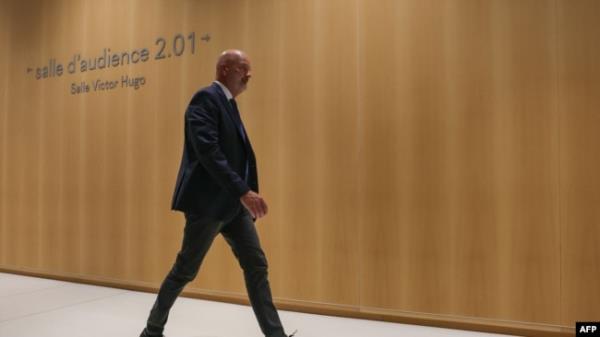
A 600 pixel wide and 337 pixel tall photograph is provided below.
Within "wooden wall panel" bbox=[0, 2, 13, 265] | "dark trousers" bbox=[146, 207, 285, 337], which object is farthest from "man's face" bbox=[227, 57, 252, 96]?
"wooden wall panel" bbox=[0, 2, 13, 265]

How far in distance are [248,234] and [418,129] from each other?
1.25 meters

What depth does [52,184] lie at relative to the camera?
447cm

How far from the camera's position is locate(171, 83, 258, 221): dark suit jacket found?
2.26 m

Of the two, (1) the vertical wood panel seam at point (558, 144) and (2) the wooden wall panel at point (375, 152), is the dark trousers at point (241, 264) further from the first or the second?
(1) the vertical wood panel seam at point (558, 144)

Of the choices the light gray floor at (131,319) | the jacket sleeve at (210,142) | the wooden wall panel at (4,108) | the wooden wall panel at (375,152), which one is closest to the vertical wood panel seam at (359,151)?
the wooden wall panel at (375,152)

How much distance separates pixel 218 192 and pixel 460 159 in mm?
1438

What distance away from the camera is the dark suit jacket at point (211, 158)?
7.42ft

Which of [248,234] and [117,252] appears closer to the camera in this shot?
[248,234]

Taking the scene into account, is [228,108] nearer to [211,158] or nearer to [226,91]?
[226,91]

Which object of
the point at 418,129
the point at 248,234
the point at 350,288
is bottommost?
the point at 350,288

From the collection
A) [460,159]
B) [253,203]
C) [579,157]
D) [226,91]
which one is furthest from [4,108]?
[579,157]

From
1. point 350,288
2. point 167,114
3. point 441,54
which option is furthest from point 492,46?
point 167,114

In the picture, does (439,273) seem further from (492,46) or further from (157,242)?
(157,242)

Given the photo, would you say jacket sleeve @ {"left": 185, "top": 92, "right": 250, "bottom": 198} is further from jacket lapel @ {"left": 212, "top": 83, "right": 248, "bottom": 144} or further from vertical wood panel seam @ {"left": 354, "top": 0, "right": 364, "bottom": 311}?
vertical wood panel seam @ {"left": 354, "top": 0, "right": 364, "bottom": 311}
